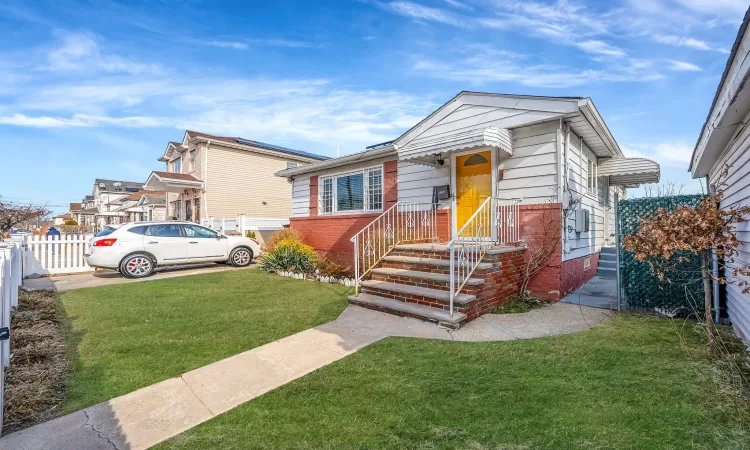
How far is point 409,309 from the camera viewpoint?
5.34m

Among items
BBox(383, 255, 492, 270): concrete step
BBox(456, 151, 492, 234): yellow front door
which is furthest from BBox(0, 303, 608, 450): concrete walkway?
BBox(456, 151, 492, 234): yellow front door

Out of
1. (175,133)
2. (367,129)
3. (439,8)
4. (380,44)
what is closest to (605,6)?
(439,8)

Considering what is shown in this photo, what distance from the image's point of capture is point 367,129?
13.2m

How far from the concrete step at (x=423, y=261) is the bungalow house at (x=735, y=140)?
9.69 ft

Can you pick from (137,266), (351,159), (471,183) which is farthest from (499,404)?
(137,266)

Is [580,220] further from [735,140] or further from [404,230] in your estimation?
[404,230]

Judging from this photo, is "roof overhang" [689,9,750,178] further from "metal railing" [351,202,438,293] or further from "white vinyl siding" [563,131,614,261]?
"metal railing" [351,202,438,293]

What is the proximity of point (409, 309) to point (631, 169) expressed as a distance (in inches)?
304

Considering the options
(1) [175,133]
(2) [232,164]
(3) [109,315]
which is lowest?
(3) [109,315]

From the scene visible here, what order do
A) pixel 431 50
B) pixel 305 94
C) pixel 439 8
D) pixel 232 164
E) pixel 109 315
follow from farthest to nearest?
pixel 232 164, pixel 305 94, pixel 431 50, pixel 439 8, pixel 109 315

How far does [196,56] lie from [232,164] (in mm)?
9817

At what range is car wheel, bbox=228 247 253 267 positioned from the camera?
11375mm

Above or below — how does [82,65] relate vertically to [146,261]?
above

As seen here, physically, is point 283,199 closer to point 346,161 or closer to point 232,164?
point 232,164
